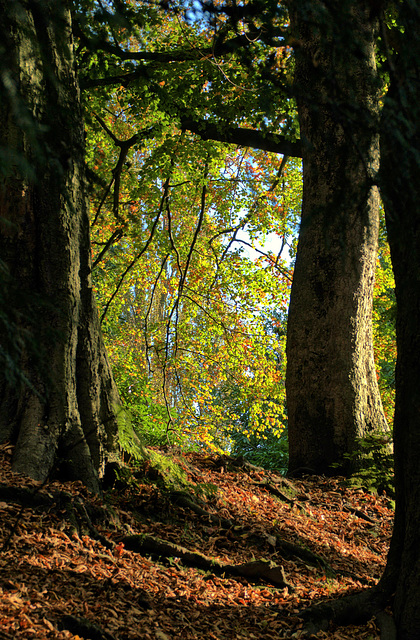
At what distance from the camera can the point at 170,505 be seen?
4312 mm

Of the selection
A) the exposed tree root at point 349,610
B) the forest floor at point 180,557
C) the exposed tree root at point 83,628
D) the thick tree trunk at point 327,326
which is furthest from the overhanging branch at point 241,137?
the exposed tree root at point 83,628

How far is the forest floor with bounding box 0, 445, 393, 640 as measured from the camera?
8.55ft

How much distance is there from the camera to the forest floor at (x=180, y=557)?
8.55ft

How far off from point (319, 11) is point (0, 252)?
2856 millimetres

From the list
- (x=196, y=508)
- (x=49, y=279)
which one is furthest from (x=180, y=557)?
(x=49, y=279)

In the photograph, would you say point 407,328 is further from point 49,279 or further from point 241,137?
point 241,137

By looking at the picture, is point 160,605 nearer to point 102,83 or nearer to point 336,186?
point 336,186

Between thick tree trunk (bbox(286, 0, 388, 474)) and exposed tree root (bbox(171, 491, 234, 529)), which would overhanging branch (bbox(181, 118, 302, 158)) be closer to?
thick tree trunk (bbox(286, 0, 388, 474))

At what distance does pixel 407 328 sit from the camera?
2617mm

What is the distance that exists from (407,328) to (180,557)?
220 cm

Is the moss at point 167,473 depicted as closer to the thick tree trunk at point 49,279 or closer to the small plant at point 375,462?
the thick tree trunk at point 49,279

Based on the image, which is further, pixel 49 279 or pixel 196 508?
pixel 196 508

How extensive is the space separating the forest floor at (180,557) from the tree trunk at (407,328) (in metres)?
0.36

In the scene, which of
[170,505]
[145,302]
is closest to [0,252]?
[170,505]
